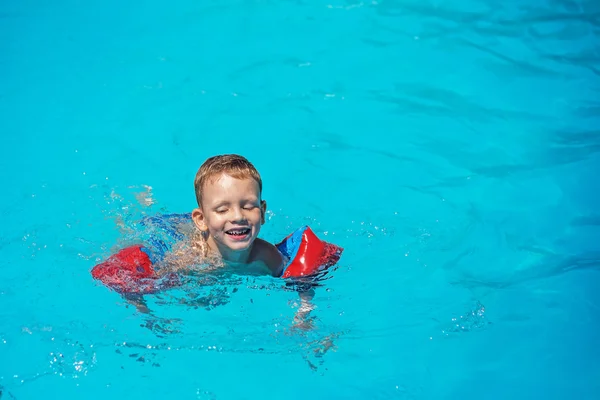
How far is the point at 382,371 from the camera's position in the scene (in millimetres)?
4172

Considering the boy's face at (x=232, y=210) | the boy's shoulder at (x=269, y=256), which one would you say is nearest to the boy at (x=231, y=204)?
the boy's face at (x=232, y=210)

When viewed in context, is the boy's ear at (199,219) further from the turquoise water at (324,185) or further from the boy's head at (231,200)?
the turquoise water at (324,185)

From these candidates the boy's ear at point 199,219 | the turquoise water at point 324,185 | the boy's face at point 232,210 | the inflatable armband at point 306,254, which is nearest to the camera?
the boy's face at point 232,210

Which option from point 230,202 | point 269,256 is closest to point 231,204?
point 230,202

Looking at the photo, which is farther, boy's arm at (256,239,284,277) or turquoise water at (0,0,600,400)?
boy's arm at (256,239,284,277)

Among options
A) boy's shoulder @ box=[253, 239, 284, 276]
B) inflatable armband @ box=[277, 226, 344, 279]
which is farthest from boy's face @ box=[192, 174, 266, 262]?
inflatable armband @ box=[277, 226, 344, 279]

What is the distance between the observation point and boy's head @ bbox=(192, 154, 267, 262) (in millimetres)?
4023

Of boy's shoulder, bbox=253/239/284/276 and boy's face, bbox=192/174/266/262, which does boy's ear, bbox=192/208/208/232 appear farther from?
boy's shoulder, bbox=253/239/284/276

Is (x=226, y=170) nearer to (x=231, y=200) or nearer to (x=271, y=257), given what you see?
(x=231, y=200)

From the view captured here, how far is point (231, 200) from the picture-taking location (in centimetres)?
403

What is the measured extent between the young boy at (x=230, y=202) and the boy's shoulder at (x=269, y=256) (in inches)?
9.3

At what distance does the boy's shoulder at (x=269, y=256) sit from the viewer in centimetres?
452

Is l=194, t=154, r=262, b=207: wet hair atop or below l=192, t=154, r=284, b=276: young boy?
atop

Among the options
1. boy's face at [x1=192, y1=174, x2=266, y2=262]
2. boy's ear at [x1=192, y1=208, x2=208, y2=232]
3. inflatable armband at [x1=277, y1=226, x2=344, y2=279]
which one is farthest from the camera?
inflatable armband at [x1=277, y1=226, x2=344, y2=279]
